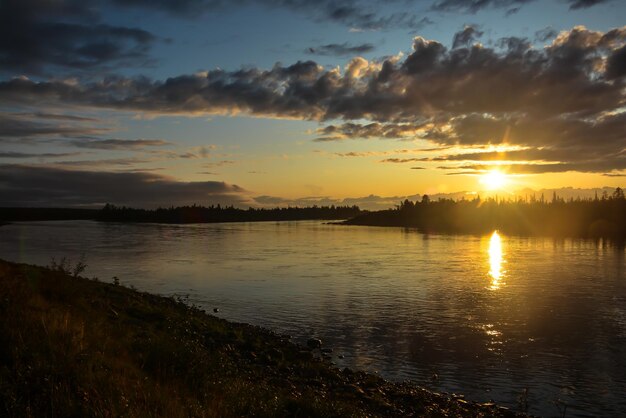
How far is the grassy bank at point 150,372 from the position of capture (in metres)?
8.67

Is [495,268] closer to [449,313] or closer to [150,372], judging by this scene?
[449,313]

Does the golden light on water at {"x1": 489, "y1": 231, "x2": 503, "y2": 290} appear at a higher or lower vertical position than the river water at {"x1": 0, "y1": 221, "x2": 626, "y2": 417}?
higher

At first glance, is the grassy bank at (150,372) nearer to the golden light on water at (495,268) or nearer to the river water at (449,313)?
the river water at (449,313)

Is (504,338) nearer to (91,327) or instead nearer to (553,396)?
(553,396)

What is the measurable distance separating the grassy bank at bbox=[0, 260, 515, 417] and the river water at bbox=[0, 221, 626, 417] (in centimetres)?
297

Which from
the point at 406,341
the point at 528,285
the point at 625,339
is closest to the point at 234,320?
the point at 406,341

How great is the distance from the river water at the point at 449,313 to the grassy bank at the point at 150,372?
9.75 ft

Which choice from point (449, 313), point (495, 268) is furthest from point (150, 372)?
point (495, 268)

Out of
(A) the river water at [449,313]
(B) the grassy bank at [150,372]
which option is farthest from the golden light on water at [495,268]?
(B) the grassy bank at [150,372]

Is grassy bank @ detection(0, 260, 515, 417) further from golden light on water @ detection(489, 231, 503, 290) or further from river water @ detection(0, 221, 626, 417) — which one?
golden light on water @ detection(489, 231, 503, 290)

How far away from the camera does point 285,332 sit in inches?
1033

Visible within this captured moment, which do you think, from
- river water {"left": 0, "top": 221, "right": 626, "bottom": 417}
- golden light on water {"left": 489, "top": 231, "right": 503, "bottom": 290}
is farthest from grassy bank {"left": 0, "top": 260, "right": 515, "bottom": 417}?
golden light on water {"left": 489, "top": 231, "right": 503, "bottom": 290}

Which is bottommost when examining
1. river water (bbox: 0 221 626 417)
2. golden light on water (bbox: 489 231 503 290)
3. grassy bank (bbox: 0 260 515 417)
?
river water (bbox: 0 221 626 417)

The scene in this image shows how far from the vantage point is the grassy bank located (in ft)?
28.5
